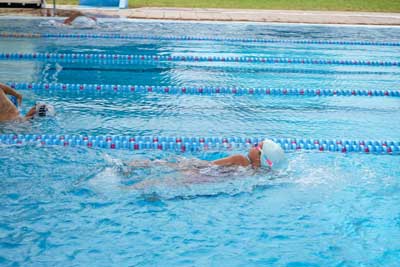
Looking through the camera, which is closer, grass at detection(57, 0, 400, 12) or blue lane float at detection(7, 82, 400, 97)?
blue lane float at detection(7, 82, 400, 97)

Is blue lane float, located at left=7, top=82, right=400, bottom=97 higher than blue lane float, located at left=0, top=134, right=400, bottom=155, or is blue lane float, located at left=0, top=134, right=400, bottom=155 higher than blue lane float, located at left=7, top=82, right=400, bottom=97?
blue lane float, located at left=7, top=82, right=400, bottom=97

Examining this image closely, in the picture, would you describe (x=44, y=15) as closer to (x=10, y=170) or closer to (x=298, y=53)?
(x=298, y=53)

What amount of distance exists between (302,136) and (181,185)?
6.77ft

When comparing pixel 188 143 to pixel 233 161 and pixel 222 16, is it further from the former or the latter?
pixel 222 16

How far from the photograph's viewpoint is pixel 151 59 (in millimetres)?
9789

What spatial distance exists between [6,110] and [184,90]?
2667mm

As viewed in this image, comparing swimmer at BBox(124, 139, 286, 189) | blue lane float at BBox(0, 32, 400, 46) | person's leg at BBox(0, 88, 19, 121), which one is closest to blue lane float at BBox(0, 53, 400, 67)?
blue lane float at BBox(0, 32, 400, 46)

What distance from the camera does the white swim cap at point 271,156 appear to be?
4473 mm

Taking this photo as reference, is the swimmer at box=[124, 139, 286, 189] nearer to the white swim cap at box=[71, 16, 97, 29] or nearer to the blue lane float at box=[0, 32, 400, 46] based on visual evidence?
the blue lane float at box=[0, 32, 400, 46]

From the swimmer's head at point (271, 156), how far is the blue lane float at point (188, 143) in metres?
0.94

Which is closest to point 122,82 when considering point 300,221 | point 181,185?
point 181,185

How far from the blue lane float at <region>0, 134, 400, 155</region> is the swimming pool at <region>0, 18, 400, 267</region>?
83 millimetres

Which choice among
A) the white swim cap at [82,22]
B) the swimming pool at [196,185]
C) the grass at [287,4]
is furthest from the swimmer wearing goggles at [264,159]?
the grass at [287,4]

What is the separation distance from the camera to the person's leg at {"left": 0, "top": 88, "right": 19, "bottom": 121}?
18.3 feet
